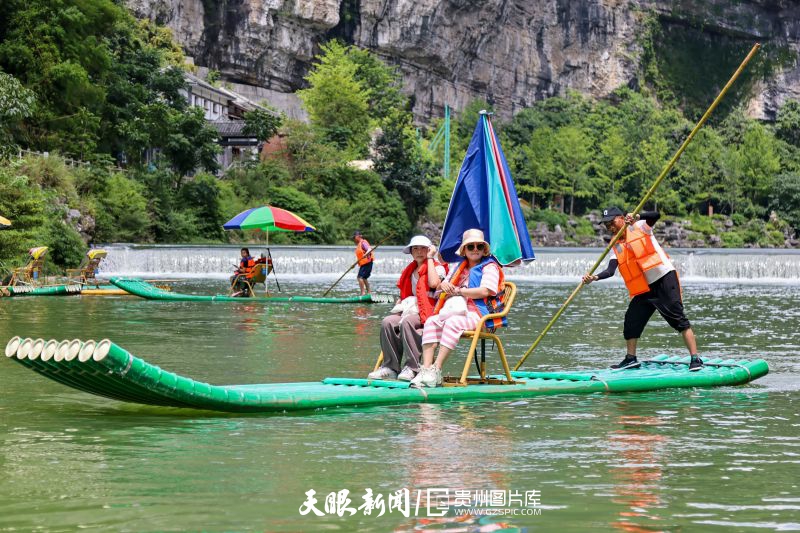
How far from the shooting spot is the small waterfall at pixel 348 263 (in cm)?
3803

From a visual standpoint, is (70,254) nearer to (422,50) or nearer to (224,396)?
(224,396)

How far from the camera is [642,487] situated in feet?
21.7

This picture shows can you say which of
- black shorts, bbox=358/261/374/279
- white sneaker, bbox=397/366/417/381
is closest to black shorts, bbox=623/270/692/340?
white sneaker, bbox=397/366/417/381

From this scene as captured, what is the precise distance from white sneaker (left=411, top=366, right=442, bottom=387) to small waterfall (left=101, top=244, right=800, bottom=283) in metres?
28.6

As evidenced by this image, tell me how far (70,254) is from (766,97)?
88731mm

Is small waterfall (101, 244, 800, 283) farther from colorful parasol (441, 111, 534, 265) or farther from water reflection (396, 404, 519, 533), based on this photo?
water reflection (396, 404, 519, 533)

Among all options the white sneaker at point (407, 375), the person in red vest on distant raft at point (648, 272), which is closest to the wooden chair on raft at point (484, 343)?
the white sneaker at point (407, 375)

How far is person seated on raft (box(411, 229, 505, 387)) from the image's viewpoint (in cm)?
945

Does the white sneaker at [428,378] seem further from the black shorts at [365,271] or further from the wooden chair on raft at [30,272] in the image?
the wooden chair on raft at [30,272]

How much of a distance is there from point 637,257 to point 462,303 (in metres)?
2.44

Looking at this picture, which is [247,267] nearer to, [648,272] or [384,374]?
[648,272]

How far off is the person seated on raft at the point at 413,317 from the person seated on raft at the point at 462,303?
0.19 meters

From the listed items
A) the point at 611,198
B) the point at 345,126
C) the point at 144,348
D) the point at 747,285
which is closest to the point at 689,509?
the point at 144,348

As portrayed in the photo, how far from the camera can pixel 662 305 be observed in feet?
36.7
